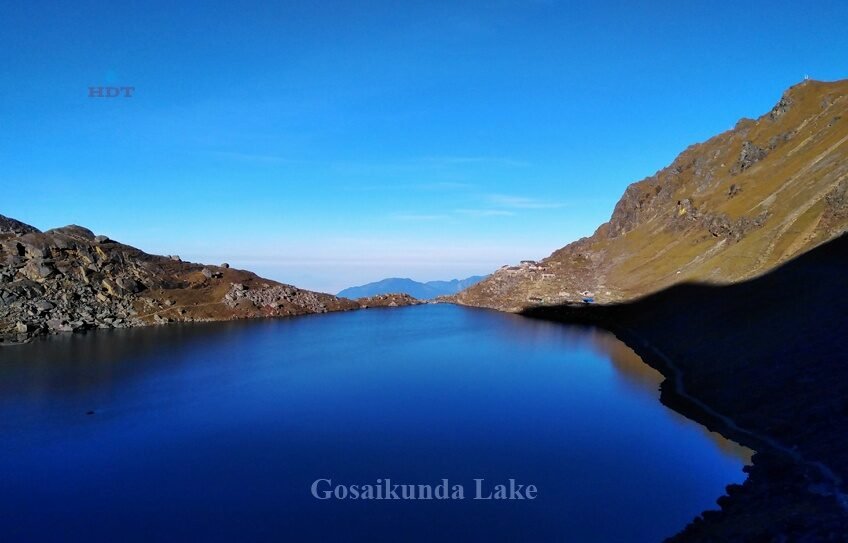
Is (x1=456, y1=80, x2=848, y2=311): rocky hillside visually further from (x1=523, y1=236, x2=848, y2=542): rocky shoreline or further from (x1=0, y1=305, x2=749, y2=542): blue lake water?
(x1=0, y1=305, x2=749, y2=542): blue lake water

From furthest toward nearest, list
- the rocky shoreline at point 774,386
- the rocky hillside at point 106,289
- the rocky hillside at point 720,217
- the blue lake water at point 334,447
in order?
the rocky hillside at point 106,289 → the rocky hillside at point 720,217 → the blue lake water at point 334,447 → the rocky shoreline at point 774,386

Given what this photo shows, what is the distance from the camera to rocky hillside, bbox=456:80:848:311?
59041mm

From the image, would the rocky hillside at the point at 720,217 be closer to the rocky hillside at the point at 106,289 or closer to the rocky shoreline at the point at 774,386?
the rocky shoreline at the point at 774,386

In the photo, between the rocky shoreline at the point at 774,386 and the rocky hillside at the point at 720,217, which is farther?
the rocky hillside at the point at 720,217

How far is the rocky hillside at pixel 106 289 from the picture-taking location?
7556cm

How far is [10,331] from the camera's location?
67688 millimetres

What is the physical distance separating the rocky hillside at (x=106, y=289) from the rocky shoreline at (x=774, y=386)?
77235 millimetres

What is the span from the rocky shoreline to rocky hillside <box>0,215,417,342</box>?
3041 inches

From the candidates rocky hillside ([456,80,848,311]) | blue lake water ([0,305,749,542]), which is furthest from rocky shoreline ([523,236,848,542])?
rocky hillside ([456,80,848,311])

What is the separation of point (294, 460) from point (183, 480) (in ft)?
18.6

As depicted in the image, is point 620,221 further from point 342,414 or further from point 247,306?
point 342,414

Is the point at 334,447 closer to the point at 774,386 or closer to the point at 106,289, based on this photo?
the point at 774,386

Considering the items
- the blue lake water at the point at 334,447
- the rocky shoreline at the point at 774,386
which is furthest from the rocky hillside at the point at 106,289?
the rocky shoreline at the point at 774,386

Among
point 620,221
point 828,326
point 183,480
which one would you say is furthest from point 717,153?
point 183,480
